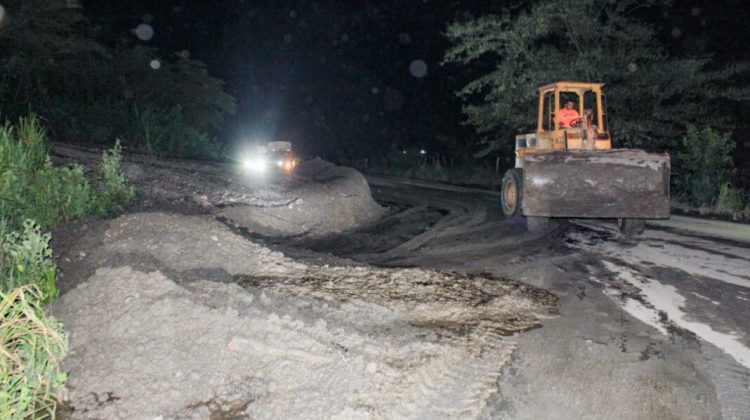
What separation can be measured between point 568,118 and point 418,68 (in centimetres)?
3335

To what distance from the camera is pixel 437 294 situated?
6.13 meters

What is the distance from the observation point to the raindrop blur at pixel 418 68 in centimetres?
4247

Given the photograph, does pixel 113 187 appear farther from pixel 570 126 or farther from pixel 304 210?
pixel 570 126

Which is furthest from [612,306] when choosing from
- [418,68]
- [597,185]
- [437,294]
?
[418,68]

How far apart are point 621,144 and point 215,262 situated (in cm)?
1551

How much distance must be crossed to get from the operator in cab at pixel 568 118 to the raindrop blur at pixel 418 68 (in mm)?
31917

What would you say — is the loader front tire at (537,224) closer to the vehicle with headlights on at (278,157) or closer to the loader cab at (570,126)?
the loader cab at (570,126)

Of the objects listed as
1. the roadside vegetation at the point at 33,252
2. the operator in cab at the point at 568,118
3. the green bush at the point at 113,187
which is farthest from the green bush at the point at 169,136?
the operator in cab at the point at 568,118

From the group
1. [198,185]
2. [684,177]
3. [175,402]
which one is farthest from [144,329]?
[684,177]

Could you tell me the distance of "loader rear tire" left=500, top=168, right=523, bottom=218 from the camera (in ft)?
37.6

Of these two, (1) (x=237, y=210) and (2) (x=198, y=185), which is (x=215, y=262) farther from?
(2) (x=198, y=185)

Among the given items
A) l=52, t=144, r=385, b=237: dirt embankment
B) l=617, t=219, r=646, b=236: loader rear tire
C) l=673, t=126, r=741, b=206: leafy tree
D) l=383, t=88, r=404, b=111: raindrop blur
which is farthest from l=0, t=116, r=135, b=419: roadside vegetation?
l=383, t=88, r=404, b=111: raindrop blur

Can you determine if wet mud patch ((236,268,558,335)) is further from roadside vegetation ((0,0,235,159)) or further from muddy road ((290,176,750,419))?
roadside vegetation ((0,0,235,159))

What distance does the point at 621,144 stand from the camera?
18.4m
